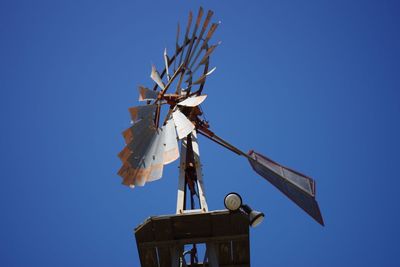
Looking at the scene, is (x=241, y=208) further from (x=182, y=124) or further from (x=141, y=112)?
(x=141, y=112)

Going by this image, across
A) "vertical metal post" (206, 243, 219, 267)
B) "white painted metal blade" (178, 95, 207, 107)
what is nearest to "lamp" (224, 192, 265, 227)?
"vertical metal post" (206, 243, 219, 267)

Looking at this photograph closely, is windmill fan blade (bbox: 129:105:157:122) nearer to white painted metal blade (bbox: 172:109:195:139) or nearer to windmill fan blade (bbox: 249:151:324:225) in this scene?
white painted metal blade (bbox: 172:109:195:139)

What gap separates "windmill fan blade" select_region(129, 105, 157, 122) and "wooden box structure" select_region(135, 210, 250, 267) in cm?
276

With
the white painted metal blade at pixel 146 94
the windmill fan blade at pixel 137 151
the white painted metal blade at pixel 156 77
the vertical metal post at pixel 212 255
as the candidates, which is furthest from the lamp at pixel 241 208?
the white painted metal blade at pixel 156 77

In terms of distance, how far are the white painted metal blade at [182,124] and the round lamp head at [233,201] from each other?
1.73 metres

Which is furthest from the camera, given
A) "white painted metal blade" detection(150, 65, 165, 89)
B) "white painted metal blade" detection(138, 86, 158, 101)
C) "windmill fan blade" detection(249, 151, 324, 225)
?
"white painted metal blade" detection(150, 65, 165, 89)

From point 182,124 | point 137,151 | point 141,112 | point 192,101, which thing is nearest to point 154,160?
point 137,151

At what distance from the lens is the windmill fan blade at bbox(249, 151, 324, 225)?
11.2 meters

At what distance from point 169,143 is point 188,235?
7.04 feet

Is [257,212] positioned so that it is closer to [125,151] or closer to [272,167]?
[272,167]

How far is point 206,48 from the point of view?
12.9 meters

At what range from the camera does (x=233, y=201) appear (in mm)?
9844

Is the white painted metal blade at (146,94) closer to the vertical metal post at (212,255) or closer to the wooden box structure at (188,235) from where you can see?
the wooden box structure at (188,235)

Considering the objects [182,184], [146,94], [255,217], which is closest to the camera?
[255,217]
